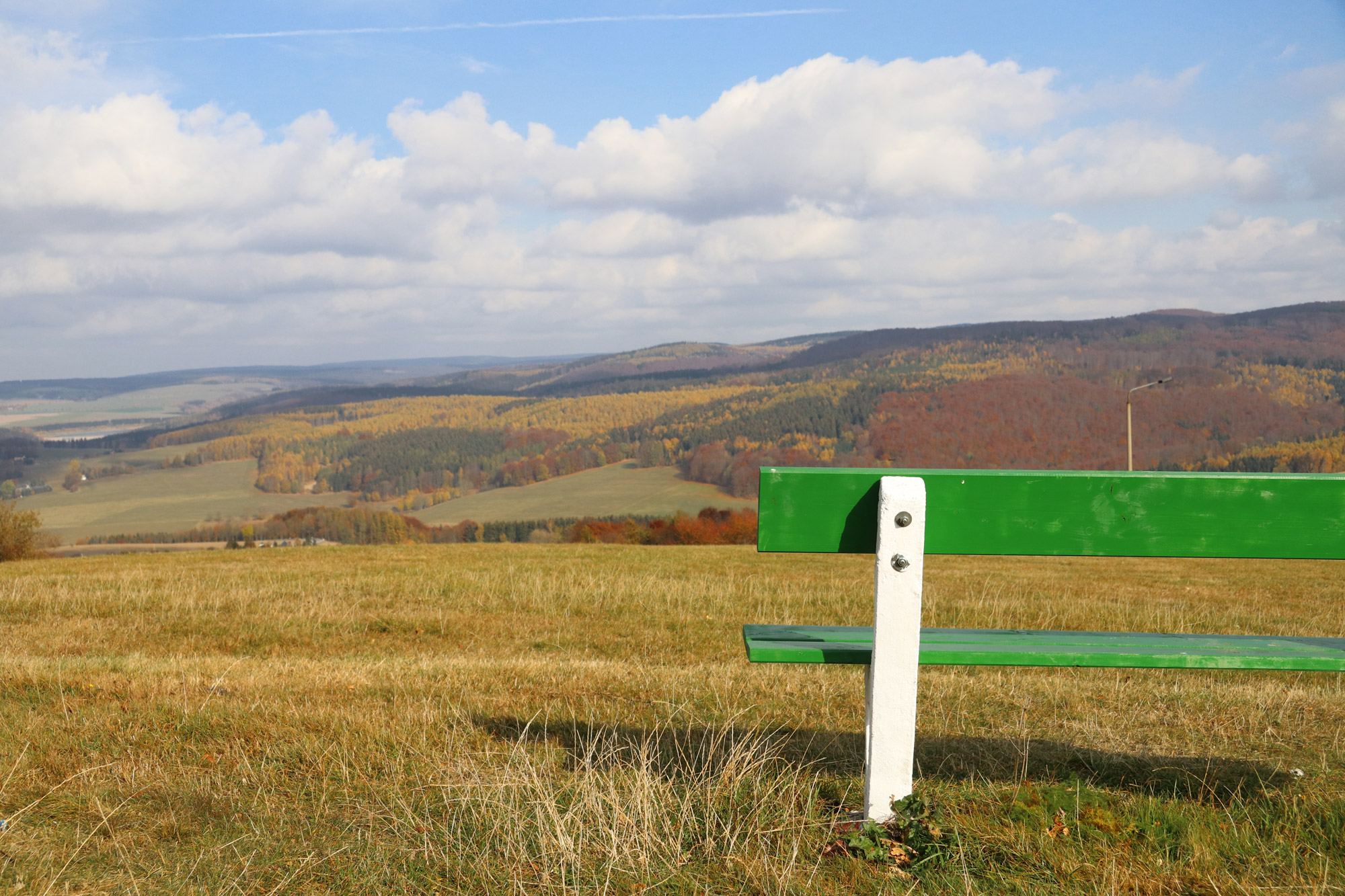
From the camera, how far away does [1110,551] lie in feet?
8.16

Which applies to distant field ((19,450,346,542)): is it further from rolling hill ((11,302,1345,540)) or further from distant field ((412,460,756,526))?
distant field ((412,460,756,526))

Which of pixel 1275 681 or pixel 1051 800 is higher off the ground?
pixel 1051 800

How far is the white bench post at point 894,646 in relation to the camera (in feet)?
8.14

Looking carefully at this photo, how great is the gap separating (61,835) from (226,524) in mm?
126291

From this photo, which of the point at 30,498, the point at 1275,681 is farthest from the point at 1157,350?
the point at 30,498

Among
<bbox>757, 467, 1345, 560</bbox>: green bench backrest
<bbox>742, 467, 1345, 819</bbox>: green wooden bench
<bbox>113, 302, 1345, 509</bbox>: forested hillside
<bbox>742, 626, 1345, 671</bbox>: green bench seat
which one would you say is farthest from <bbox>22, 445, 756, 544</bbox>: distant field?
<bbox>757, 467, 1345, 560</bbox>: green bench backrest

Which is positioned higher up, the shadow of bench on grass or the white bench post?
the white bench post

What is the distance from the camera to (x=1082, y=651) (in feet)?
9.01

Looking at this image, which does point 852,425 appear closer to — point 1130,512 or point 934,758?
point 934,758

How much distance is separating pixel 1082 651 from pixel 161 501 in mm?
169346

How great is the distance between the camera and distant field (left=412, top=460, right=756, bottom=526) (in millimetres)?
96688

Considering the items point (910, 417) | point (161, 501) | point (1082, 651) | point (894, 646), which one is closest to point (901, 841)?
point (894, 646)

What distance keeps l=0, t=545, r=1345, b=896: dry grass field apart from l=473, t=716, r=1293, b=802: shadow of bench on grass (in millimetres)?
22

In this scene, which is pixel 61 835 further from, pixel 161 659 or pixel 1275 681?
pixel 1275 681
